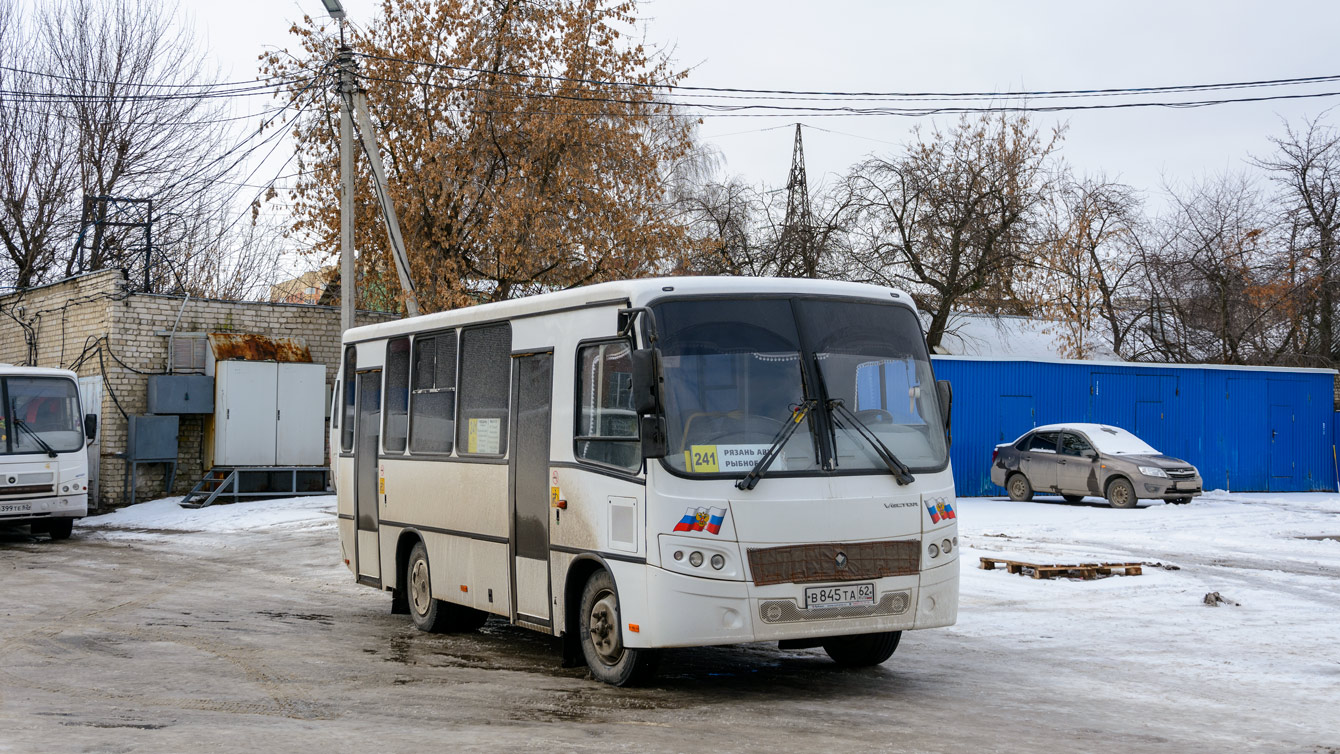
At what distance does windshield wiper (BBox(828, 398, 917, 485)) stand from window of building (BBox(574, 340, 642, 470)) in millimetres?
1253

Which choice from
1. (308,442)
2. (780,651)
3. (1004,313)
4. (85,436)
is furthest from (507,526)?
(1004,313)

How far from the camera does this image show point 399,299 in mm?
27125

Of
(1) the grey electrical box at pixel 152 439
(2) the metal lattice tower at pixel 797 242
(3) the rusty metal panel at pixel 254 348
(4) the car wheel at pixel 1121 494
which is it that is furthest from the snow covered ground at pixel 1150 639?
(2) the metal lattice tower at pixel 797 242

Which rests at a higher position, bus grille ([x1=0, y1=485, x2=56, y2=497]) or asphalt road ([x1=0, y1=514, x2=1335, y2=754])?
bus grille ([x1=0, y1=485, x2=56, y2=497])

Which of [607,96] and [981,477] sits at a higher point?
[607,96]

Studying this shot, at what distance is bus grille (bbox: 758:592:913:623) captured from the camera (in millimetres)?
7473

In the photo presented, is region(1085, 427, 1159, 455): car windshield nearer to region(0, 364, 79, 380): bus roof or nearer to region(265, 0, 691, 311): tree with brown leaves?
region(265, 0, 691, 311): tree with brown leaves

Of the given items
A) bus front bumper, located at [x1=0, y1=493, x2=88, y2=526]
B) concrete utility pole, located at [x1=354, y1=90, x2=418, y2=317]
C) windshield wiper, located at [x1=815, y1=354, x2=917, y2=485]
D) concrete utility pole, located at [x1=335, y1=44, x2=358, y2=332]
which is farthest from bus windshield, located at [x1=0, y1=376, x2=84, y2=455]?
windshield wiper, located at [x1=815, y1=354, x2=917, y2=485]

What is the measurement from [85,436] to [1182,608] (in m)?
16.1

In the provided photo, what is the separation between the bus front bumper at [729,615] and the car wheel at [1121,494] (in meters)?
16.1

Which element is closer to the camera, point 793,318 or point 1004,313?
point 793,318

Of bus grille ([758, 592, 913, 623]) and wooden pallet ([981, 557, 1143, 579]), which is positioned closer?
bus grille ([758, 592, 913, 623])

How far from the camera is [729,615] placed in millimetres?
7414

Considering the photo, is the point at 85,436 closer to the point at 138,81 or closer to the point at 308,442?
the point at 308,442
